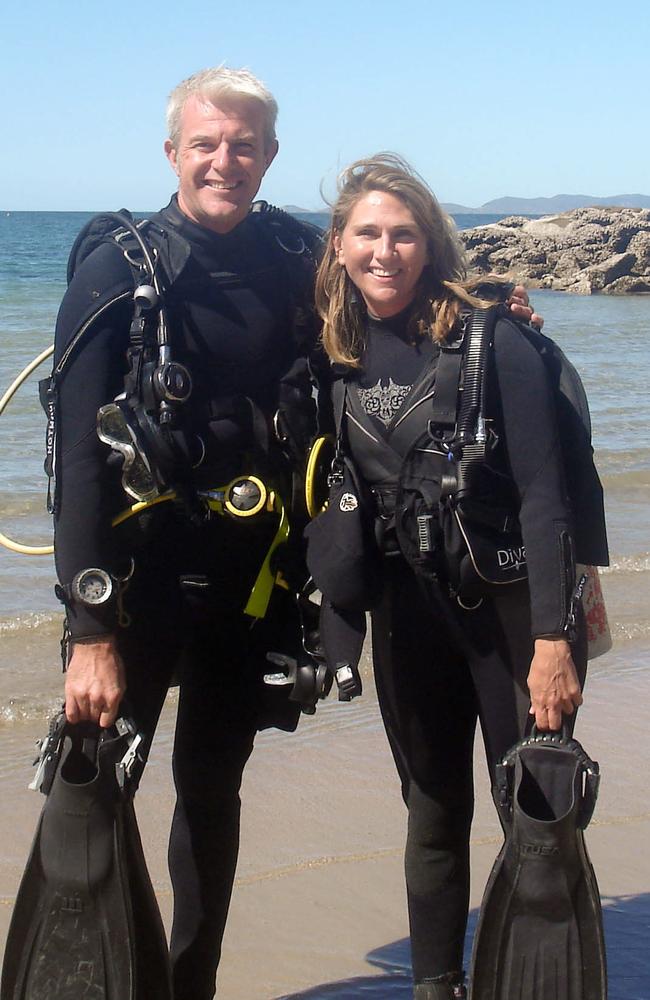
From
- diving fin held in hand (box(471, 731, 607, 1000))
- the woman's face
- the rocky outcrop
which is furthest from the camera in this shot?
the rocky outcrop

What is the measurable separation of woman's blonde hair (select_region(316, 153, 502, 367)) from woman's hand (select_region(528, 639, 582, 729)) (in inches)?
27.0

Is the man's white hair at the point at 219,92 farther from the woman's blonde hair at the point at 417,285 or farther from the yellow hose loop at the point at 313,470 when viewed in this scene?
the yellow hose loop at the point at 313,470

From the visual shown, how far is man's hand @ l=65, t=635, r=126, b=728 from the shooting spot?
2.33 m

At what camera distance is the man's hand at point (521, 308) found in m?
2.49

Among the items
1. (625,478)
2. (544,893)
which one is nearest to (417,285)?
(544,893)

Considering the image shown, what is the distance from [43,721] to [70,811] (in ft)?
7.97

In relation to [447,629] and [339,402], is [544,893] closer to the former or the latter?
[447,629]

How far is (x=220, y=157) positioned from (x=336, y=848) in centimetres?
207

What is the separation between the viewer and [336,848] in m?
3.55

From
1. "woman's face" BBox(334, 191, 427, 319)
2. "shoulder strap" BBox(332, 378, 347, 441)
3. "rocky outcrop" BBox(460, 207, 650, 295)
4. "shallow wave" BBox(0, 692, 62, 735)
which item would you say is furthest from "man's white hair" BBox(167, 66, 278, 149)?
"rocky outcrop" BBox(460, 207, 650, 295)

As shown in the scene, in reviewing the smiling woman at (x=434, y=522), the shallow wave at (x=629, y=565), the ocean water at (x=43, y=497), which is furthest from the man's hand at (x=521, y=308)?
the shallow wave at (x=629, y=565)

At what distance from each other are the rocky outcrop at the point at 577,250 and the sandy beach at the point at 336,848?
1094 inches

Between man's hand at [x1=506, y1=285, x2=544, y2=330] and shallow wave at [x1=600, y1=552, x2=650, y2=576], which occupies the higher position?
man's hand at [x1=506, y1=285, x2=544, y2=330]

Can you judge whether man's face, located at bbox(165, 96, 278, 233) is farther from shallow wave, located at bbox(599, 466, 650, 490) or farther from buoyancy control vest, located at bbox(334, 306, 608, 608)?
shallow wave, located at bbox(599, 466, 650, 490)
